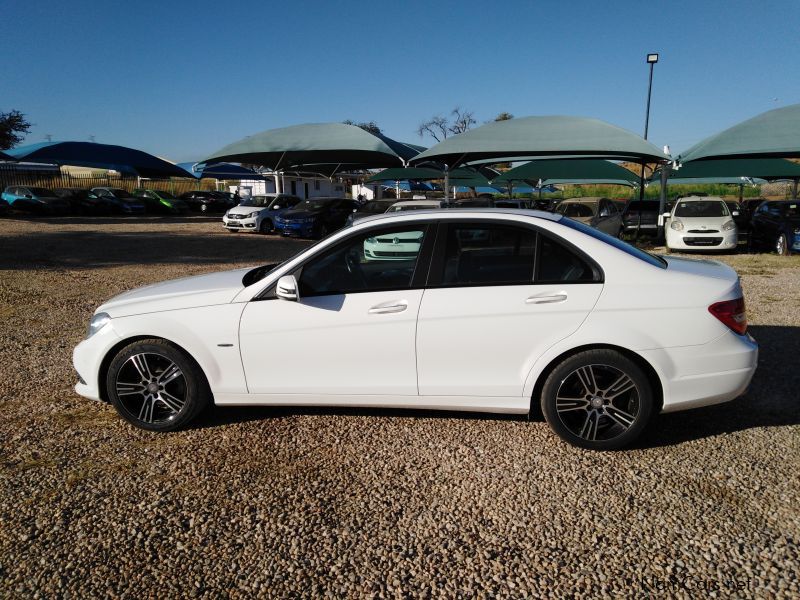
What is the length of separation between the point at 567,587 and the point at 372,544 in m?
0.89

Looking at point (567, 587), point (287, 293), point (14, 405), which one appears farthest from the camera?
point (14, 405)

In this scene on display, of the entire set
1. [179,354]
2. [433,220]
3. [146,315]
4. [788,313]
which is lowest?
[788,313]

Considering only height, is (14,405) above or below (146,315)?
below

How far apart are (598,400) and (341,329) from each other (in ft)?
5.40

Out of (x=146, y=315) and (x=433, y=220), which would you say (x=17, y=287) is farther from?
(x=433, y=220)

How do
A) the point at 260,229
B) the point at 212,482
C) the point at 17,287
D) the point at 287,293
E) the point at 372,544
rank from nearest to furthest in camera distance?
the point at 372,544
the point at 212,482
the point at 287,293
the point at 17,287
the point at 260,229

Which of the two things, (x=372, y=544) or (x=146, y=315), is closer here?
(x=372, y=544)

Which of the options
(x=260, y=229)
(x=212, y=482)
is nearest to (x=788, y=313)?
(x=212, y=482)

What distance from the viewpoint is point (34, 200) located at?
89.7 ft

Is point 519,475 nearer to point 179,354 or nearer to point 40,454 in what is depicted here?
point 179,354

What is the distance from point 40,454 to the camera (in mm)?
3512

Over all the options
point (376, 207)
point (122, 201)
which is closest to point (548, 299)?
point (376, 207)

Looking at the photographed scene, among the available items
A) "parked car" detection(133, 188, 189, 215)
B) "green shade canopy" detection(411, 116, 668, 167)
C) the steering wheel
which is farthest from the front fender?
"parked car" detection(133, 188, 189, 215)

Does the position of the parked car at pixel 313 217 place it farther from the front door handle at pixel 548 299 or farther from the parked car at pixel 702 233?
the front door handle at pixel 548 299
